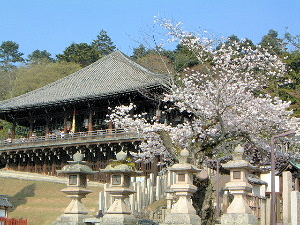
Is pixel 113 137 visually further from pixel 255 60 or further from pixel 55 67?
pixel 55 67

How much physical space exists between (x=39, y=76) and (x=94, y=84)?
27.7 metres

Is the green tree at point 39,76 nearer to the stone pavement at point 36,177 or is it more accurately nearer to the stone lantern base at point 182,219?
the stone pavement at point 36,177

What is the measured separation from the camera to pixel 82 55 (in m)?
75.8

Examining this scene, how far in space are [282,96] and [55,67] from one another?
3732cm

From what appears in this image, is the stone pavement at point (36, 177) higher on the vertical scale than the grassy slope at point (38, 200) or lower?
higher

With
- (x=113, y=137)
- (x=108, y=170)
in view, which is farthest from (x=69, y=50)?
(x=108, y=170)

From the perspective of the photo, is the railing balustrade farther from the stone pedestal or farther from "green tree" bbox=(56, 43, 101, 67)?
"green tree" bbox=(56, 43, 101, 67)

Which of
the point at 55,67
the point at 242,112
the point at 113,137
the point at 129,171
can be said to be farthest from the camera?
the point at 55,67

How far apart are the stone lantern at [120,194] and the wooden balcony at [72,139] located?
20.3 meters

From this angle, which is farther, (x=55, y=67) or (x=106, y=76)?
(x=55, y=67)

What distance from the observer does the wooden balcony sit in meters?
36.5

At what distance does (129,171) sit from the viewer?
1364 cm

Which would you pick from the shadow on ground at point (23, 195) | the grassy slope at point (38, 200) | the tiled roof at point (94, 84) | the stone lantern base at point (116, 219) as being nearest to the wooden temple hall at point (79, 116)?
the tiled roof at point (94, 84)

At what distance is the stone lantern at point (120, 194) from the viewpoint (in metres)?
13.1
